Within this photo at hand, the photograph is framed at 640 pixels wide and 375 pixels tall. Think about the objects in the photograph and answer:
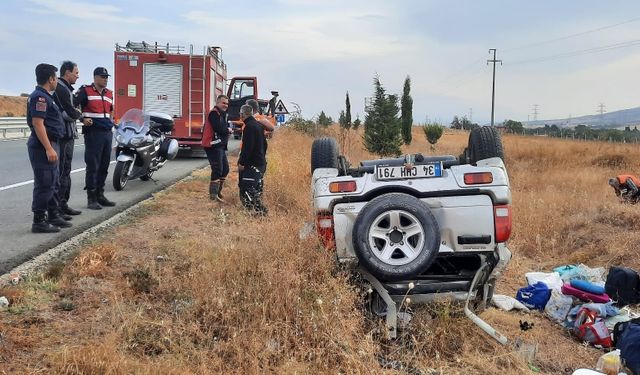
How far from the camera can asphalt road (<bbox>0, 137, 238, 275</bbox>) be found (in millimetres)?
5504

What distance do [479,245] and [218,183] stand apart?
5941 mm

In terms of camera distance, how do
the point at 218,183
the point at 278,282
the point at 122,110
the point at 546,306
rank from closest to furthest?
the point at 278,282 < the point at 546,306 < the point at 218,183 < the point at 122,110

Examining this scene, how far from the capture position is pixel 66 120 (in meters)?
6.79

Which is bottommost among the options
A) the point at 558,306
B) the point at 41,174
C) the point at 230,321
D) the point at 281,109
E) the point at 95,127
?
the point at 558,306

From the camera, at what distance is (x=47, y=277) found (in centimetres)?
448

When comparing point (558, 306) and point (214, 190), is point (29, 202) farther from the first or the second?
point (558, 306)

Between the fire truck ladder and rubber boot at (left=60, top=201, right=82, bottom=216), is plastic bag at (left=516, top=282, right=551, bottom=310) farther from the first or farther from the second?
the fire truck ladder

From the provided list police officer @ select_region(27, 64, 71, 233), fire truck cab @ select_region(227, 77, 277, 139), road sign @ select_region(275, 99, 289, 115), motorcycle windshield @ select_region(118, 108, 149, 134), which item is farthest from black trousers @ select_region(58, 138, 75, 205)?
fire truck cab @ select_region(227, 77, 277, 139)

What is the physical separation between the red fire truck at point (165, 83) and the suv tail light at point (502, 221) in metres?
12.7

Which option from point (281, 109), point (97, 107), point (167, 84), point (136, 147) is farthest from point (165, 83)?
point (97, 107)

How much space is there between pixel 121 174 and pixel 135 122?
0.96m

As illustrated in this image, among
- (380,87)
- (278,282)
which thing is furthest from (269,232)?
(380,87)

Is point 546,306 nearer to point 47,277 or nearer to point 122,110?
point 47,277

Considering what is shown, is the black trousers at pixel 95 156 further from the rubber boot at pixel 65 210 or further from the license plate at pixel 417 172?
the license plate at pixel 417 172
